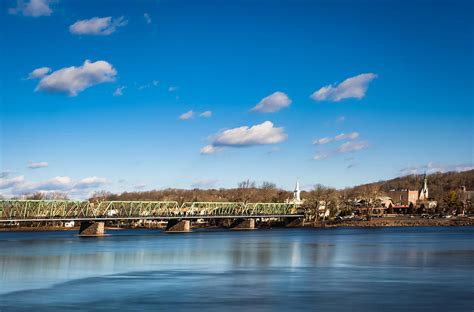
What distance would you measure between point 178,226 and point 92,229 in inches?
1174

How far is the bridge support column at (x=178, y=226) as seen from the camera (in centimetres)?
16475

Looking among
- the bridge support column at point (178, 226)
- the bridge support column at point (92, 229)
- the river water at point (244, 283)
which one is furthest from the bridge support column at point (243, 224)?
the river water at point (244, 283)

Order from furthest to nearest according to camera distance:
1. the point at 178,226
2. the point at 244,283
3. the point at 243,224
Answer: the point at 243,224
the point at 178,226
the point at 244,283

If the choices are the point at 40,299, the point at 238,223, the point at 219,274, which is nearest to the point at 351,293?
the point at 219,274

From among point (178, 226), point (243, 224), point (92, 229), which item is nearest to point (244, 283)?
point (92, 229)

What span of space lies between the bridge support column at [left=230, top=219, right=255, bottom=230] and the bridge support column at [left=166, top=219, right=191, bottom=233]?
94.3 ft

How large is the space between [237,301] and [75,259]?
35532 mm

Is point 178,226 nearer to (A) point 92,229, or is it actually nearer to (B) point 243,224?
(A) point 92,229

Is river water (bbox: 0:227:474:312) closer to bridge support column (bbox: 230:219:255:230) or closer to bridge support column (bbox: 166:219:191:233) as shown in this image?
bridge support column (bbox: 166:219:191:233)

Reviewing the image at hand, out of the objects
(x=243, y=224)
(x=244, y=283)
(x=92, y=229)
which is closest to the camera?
(x=244, y=283)

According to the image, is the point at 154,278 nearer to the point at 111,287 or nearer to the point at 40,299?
the point at 111,287

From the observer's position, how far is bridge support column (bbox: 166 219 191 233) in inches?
6486

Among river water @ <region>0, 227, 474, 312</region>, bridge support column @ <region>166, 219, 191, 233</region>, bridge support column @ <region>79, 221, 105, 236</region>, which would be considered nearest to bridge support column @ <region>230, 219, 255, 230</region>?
bridge support column @ <region>166, 219, 191, 233</region>

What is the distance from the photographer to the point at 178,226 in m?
167
